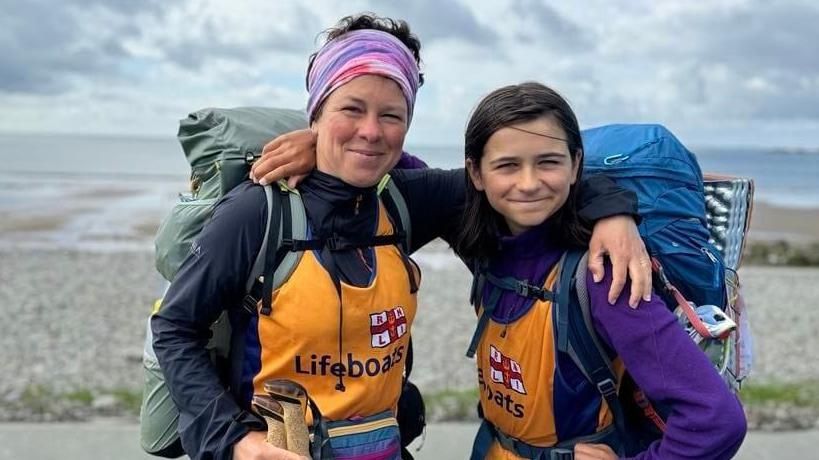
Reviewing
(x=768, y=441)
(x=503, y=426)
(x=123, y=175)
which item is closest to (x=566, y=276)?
(x=503, y=426)

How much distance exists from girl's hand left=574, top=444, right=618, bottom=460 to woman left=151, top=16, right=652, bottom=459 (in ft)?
1.86

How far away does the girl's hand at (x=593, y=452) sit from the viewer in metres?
2.25

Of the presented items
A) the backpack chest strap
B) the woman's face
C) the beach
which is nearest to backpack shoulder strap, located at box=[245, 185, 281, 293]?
the woman's face

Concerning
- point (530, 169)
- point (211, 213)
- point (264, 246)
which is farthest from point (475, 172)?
point (211, 213)

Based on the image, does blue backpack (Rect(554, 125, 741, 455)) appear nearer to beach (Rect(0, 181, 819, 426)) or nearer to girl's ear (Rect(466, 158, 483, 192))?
girl's ear (Rect(466, 158, 483, 192))

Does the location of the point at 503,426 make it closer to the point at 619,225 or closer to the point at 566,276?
the point at 566,276

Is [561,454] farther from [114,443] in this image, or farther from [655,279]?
[114,443]

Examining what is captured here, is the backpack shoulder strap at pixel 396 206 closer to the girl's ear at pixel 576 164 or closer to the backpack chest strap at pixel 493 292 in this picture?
the backpack chest strap at pixel 493 292

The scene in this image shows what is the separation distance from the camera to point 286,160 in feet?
7.30

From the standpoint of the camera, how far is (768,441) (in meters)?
4.35

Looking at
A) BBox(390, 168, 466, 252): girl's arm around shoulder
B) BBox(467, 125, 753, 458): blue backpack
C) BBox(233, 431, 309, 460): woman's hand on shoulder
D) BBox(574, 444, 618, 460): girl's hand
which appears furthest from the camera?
BBox(390, 168, 466, 252): girl's arm around shoulder

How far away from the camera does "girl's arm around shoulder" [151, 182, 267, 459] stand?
2.09 m

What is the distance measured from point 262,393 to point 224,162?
27.7 inches

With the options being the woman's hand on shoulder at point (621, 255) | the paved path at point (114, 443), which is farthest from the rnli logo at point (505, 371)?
the paved path at point (114, 443)
